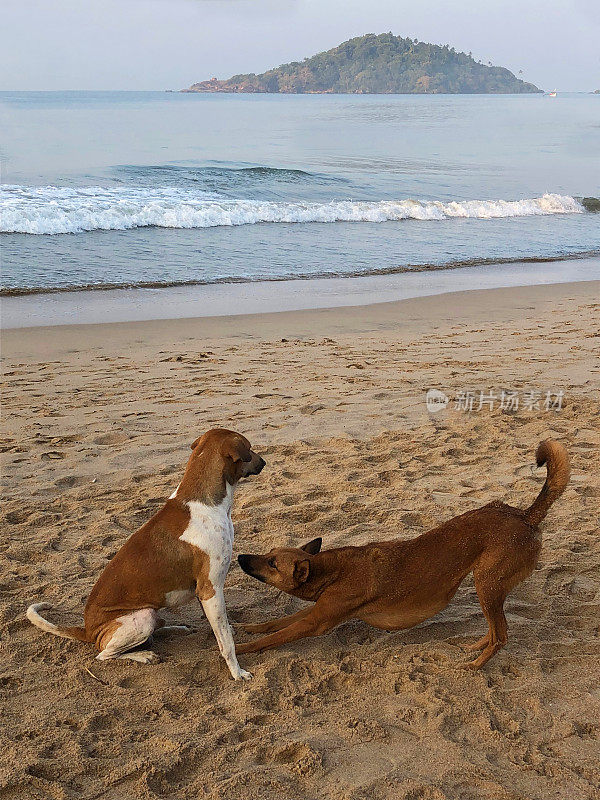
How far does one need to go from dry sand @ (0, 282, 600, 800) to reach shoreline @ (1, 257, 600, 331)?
142 cm

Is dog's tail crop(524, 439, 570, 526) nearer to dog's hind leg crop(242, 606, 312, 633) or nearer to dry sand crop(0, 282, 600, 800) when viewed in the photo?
dry sand crop(0, 282, 600, 800)

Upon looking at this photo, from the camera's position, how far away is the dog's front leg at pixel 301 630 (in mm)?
3602

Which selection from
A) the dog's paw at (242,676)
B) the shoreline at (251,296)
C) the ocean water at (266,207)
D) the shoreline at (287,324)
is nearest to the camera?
the dog's paw at (242,676)

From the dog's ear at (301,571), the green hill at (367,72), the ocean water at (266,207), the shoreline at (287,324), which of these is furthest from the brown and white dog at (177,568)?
the green hill at (367,72)

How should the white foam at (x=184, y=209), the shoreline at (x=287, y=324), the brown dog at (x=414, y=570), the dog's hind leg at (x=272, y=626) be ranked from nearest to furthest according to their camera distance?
the brown dog at (x=414, y=570), the dog's hind leg at (x=272, y=626), the shoreline at (x=287, y=324), the white foam at (x=184, y=209)

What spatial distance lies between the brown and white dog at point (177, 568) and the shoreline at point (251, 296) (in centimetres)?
722

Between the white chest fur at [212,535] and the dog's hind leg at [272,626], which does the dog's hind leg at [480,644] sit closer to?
the dog's hind leg at [272,626]

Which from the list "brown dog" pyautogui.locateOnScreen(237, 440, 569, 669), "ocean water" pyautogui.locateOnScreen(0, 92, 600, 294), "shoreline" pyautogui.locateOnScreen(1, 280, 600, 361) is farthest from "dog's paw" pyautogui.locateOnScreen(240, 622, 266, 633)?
"ocean water" pyautogui.locateOnScreen(0, 92, 600, 294)

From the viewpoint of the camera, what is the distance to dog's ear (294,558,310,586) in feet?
11.7

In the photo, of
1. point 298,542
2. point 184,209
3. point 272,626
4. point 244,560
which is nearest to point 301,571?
point 244,560

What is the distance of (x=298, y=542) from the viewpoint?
4.61 meters

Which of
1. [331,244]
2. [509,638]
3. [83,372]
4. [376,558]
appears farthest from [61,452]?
[331,244]

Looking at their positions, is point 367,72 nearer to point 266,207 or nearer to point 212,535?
point 266,207

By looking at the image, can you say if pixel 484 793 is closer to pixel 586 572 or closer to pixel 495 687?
pixel 495 687
